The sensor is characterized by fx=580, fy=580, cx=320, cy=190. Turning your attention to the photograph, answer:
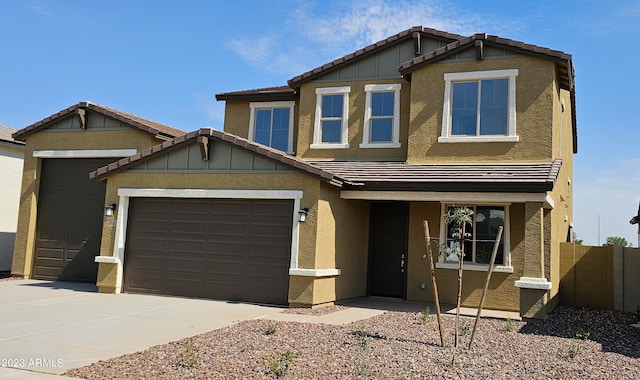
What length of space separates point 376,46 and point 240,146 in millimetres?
5407

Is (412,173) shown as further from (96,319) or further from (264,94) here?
(96,319)

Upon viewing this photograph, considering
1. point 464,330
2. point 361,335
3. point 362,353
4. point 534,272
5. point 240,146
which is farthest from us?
point 240,146

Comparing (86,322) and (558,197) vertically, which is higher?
(558,197)

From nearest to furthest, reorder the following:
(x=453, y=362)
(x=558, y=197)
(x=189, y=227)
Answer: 1. (x=453, y=362)
2. (x=189, y=227)
3. (x=558, y=197)

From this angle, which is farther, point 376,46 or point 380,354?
point 376,46

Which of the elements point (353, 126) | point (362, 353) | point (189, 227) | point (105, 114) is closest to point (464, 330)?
point (362, 353)

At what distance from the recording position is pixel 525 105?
14055 mm

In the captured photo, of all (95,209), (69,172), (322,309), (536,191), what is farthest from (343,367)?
(69,172)

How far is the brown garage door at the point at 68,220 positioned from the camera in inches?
669

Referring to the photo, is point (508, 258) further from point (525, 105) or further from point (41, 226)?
point (41, 226)

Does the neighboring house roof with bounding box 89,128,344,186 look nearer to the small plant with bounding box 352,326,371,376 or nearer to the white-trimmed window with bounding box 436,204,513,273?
the white-trimmed window with bounding box 436,204,513,273

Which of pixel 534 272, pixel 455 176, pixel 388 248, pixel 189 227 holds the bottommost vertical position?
pixel 534 272

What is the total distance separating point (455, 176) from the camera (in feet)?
43.1

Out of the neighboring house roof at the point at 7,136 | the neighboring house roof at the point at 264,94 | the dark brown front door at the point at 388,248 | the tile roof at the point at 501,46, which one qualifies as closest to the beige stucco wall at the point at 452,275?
the dark brown front door at the point at 388,248
